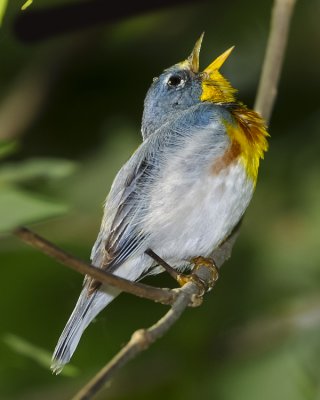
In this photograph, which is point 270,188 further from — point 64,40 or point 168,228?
point 168,228

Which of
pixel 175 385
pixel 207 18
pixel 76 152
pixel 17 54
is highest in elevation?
pixel 207 18

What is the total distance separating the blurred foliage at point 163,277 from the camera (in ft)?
15.2

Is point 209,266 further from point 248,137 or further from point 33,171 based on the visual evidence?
point 33,171

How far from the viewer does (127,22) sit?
5461 mm

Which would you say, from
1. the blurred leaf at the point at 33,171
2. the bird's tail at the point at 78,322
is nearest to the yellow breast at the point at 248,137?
the bird's tail at the point at 78,322

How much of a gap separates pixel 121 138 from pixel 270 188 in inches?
42.7

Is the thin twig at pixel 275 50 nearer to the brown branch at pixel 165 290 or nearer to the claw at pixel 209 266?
the brown branch at pixel 165 290

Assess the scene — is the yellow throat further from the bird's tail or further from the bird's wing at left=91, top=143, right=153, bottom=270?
the bird's tail

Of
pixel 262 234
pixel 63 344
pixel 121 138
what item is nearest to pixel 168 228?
pixel 63 344

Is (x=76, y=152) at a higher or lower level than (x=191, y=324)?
higher

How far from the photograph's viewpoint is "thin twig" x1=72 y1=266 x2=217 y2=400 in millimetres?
1764

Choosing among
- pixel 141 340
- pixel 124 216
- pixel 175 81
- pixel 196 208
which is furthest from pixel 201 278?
pixel 141 340

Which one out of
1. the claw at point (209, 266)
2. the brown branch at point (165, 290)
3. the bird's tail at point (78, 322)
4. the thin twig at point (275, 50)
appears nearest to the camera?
the brown branch at point (165, 290)

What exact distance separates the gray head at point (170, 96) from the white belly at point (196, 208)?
0.54 meters
